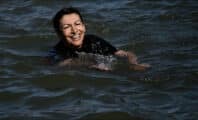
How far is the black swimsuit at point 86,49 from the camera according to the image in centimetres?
741

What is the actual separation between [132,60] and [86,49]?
0.64 meters

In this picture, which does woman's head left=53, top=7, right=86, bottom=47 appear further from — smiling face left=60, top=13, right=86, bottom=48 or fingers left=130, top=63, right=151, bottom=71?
fingers left=130, top=63, right=151, bottom=71

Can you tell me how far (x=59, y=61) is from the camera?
7.36 metres

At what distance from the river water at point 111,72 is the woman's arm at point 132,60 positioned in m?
0.09

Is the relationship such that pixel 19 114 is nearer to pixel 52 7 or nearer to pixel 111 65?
pixel 111 65

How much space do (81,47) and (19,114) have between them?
6.40ft

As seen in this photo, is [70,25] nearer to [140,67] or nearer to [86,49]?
[86,49]

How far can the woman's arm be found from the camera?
7059 mm

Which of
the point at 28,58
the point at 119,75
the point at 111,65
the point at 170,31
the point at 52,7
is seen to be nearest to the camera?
the point at 119,75

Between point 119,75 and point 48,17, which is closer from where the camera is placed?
point 119,75

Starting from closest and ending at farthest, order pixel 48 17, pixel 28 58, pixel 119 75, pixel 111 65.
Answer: pixel 119 75 → pixel 111 65 → pixel 28 58 → pixel 48 17

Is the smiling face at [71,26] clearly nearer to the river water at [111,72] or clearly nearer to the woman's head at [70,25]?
the woman's head at [70,25]

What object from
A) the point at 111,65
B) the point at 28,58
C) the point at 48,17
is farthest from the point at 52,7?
the point at 111,65

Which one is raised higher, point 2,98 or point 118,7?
point 118,7
